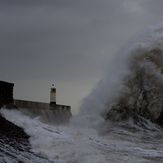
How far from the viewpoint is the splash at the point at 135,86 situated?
1042 centimetres

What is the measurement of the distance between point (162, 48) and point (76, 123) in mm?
5070

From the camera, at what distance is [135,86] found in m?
11.0

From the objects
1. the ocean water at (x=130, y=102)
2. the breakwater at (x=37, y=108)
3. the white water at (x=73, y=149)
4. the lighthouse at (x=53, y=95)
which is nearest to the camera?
the white water at (x=73, y=149)

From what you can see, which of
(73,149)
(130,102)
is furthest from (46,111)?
(73,149)

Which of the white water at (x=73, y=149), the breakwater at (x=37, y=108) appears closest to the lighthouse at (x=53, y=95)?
the breakwater at (x=37, y=108)

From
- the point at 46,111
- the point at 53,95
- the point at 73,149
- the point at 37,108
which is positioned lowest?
the point at 73,149

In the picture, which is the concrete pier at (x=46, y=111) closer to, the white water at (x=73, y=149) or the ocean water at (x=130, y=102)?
the ocean water at (x=130, y=102)

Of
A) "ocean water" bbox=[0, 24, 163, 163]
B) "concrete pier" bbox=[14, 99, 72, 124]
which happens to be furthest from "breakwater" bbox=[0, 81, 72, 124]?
"ocean water" bbox=[0, 24, 163, 163]

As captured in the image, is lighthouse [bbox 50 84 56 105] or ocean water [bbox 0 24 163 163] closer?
ocean water [bbox 0 24 163 163]

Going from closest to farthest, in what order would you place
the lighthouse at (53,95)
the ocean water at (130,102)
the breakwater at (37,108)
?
the breakwater at (37,108) → the ocean water at (130,102) → the lighthouse at (53,95)

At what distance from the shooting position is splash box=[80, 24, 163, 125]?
34.2 feet

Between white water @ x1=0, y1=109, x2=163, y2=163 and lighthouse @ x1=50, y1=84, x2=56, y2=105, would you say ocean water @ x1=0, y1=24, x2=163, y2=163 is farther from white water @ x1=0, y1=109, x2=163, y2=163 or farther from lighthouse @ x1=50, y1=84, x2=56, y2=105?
lighthouse @ x1=50, y1=84, x2=56, y2=105

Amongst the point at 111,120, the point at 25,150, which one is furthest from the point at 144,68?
the point at 25,150

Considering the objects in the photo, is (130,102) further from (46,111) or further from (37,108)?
(37,108)
